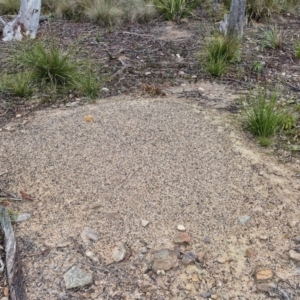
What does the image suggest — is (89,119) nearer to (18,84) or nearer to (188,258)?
(18,84)

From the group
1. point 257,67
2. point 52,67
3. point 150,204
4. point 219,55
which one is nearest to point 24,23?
point 52,67

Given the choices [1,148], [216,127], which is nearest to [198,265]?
[216,127]

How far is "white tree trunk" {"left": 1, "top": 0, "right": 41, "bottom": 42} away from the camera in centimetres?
610

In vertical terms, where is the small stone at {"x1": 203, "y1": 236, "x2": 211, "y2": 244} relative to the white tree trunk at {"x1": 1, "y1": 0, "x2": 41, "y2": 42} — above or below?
below

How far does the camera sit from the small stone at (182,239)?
7.93 ft

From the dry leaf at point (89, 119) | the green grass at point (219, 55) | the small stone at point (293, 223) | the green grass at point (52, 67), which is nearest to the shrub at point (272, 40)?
the green grass at point (219, 55)

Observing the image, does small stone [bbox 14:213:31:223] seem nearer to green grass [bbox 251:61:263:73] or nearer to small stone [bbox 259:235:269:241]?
small stone [bbox 259:235:269:241]

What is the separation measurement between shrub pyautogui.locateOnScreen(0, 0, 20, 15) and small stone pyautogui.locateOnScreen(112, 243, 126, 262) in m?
6.16

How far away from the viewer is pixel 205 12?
738cm

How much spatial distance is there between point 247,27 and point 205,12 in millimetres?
1061

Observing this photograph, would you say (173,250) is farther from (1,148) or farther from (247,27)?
(247,27)

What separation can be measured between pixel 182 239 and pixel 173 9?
17.1ft

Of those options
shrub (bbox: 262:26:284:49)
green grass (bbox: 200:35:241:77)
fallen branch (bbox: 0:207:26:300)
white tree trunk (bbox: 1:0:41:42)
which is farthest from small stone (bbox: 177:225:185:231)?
white tree trunk (bbox: 1:0:41:42)

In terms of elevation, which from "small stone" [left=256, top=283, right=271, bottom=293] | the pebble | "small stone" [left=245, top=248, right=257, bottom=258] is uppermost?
the pebble
